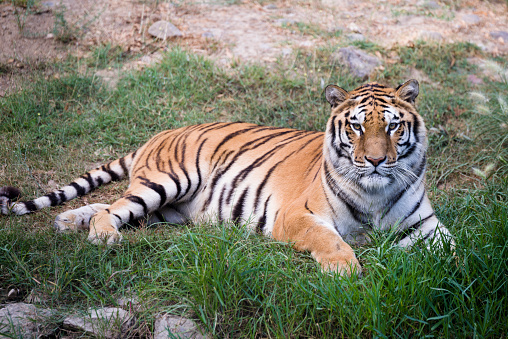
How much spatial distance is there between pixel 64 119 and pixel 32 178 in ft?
3.91

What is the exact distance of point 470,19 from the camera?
24.9 ft

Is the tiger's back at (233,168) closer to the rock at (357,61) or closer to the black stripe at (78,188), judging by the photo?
the black stripe at (78,188)

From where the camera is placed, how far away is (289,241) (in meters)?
2.89

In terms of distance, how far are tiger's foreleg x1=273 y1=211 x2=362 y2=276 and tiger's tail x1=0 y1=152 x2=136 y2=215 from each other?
5.96 ft

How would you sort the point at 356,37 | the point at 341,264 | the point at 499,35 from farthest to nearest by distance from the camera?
the point at 499,35 → the point at 356,37 → the point at 341,264

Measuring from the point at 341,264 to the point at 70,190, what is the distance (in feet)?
8.06

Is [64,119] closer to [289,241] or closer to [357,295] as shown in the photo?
[289,241]

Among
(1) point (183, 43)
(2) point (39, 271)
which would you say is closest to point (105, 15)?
(1) point (183, 43)

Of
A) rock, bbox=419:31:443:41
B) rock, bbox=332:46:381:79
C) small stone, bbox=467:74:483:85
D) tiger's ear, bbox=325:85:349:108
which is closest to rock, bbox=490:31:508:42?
rock, bbox=419:31:443:41

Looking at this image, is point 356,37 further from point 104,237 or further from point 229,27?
point 104,237

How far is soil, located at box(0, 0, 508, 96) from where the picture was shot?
6016 millimetres

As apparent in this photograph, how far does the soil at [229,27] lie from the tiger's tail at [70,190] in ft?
6.13

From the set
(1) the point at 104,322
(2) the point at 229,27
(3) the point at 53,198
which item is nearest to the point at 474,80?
(2) the point at 229,27

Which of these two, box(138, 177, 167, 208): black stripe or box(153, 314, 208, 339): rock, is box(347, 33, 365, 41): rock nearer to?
box(138, 177, 167, 208): black stripe
